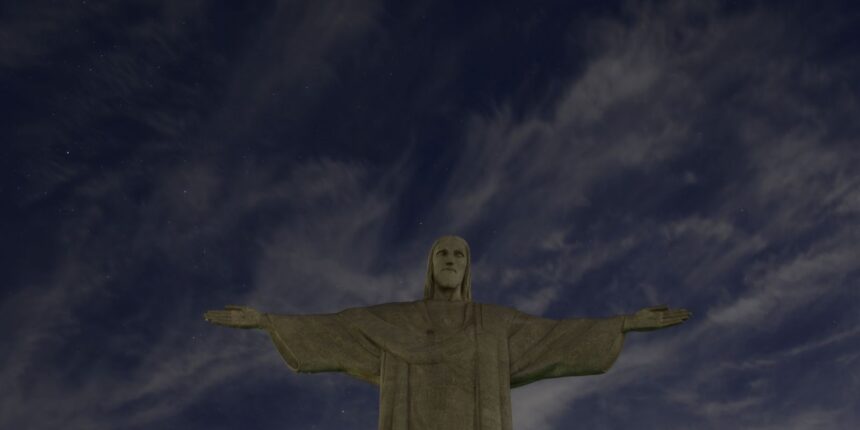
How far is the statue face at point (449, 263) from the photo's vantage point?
72.3ft

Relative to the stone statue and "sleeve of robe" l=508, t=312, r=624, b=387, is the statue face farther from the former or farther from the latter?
"sleeve of robe" l=508, t=312, r=624, b=387

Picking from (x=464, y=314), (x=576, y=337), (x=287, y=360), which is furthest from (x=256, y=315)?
(x=576, y=337)

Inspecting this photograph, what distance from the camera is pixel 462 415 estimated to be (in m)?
19.8

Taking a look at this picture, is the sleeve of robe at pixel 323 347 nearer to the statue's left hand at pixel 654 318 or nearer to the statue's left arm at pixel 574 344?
the statue's left arm at pixel 574 344

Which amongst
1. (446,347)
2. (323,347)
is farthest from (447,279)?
(323,347)

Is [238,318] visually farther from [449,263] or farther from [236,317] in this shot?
[449,263]

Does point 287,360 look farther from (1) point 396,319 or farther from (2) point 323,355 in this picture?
(1) point 396,319

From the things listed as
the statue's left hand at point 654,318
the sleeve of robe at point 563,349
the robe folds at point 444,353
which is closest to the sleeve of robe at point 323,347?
the robe folds at point 444,353

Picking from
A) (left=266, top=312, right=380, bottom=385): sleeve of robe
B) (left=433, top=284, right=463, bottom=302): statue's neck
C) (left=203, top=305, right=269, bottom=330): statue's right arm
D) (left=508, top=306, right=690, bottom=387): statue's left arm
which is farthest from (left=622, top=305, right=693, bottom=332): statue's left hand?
(left=203, top=305, right=269, bottom=330): statue's right arm

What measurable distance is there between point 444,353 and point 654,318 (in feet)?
13.2

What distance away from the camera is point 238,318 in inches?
813

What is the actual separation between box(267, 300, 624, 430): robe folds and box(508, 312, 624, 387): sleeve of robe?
19 mm

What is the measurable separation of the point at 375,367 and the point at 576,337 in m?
3.90

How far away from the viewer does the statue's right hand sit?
66.9 ft
